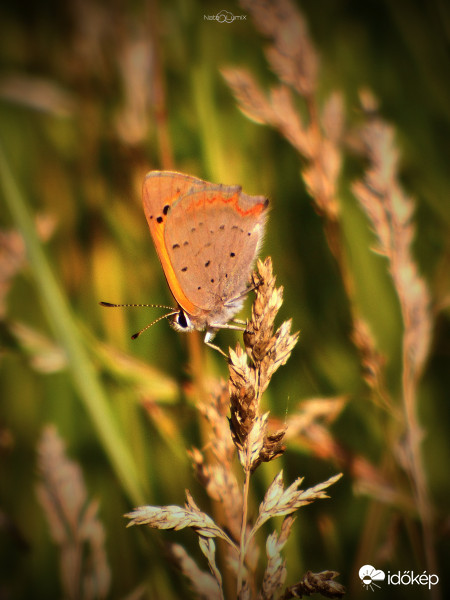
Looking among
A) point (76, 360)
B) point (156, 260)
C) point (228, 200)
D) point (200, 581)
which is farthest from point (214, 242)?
point (200, 581)

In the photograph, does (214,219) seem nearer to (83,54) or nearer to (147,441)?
(147,441)

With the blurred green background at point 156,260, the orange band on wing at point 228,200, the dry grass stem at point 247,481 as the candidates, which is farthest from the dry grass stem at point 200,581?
the orange band on wing at point 228,200

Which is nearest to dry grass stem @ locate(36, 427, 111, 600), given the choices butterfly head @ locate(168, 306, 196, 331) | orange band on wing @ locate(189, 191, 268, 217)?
butterfly head @ locate(168, 306, 196, 331)

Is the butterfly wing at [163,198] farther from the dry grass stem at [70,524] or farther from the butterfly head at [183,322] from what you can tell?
the dry grass stem at [70,524]

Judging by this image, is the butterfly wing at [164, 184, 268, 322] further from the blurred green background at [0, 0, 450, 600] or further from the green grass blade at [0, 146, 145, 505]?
the green grass blade at [0, 146, 145, 505]

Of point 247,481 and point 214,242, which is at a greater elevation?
point 214,242

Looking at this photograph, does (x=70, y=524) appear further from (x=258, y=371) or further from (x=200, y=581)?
(x=258, y=371)

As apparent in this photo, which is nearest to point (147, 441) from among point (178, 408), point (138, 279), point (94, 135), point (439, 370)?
point (178, 408)
